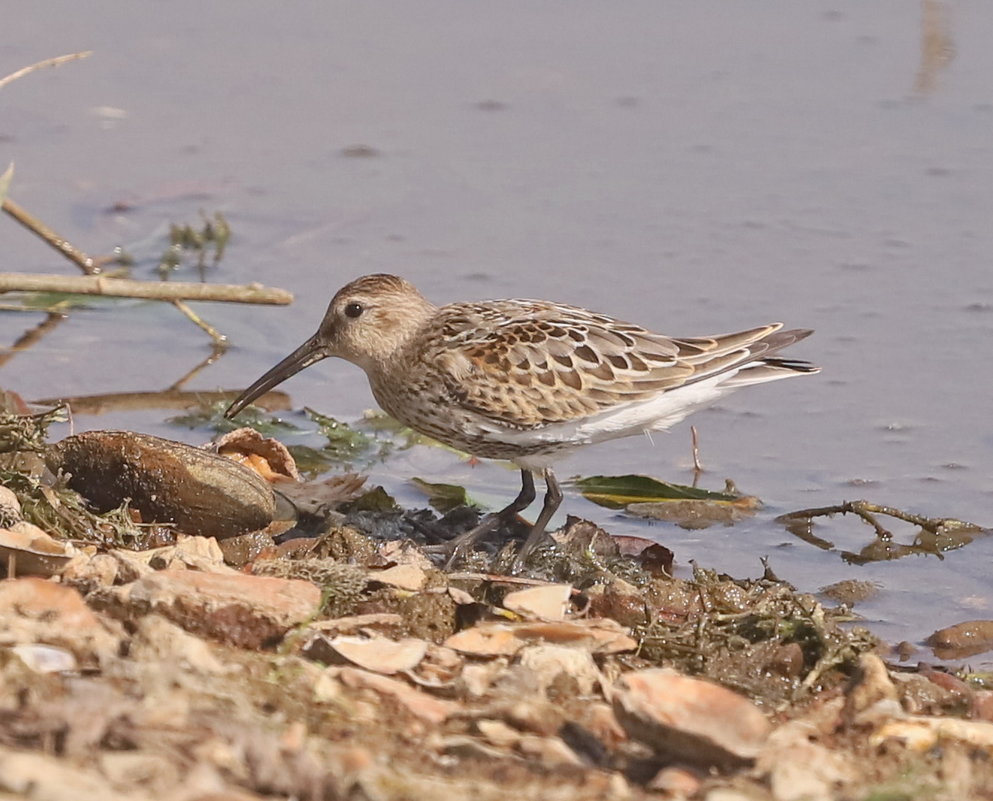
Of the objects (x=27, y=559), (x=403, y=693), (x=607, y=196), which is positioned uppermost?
(x=27, y=559)

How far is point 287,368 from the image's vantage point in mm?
7496

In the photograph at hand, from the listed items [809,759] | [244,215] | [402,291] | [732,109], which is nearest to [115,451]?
[402,291]

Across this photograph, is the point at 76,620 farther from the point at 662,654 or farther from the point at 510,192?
the point at 510,192

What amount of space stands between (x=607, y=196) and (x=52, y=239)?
3.55 metres

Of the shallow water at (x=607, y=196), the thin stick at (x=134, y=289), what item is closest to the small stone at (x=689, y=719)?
the shallow water at (x=607, y=196)

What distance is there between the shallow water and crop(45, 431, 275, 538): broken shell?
4.76ft

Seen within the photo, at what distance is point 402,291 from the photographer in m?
7.24

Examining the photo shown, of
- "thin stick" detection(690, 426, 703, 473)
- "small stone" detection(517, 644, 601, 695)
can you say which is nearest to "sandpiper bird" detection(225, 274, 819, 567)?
"thin stick" detection(690, 426, 703, 473)

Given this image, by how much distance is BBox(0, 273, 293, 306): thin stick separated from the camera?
7723 mm

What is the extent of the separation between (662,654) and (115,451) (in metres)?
2.20

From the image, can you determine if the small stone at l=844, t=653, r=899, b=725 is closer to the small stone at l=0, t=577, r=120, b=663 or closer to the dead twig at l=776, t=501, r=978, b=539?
the dead twig at l=776, t=501, r=978, b=539

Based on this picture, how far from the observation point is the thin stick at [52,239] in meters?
8.65

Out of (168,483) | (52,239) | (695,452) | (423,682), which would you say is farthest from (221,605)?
(52,239)

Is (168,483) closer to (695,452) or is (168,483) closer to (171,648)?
(171,648)
